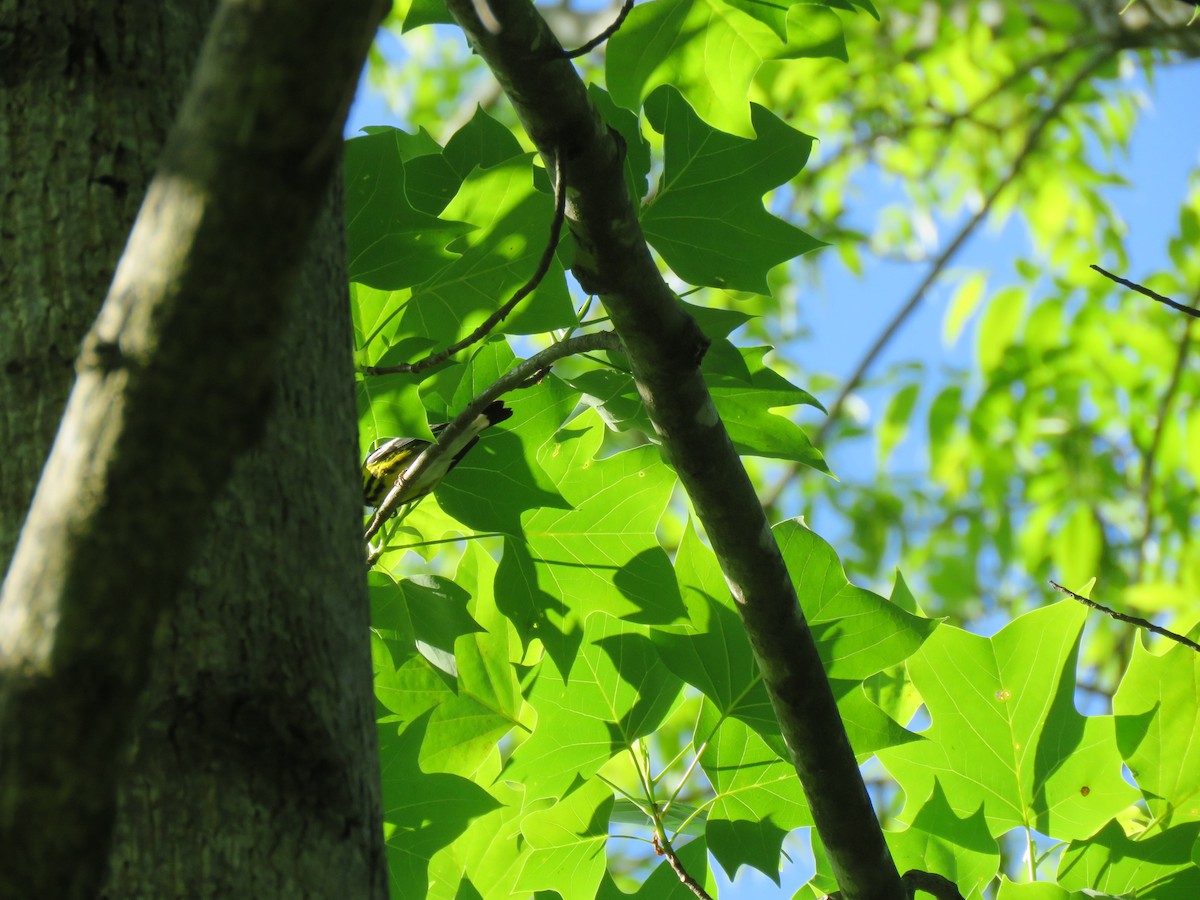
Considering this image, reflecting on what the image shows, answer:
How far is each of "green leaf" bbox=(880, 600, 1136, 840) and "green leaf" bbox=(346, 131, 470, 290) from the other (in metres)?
0.72

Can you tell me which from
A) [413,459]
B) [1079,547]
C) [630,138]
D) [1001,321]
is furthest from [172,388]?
[1079,547]

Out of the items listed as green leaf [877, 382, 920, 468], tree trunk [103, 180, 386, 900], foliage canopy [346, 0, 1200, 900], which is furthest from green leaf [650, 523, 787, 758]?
green leaf [877, 382, 920, 468]

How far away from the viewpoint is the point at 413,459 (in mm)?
1217

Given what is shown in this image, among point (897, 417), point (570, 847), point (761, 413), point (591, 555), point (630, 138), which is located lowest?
point (570, 847)

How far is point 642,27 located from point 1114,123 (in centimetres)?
437

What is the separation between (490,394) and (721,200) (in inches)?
16.4

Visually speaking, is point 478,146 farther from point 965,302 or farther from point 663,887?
point 965,302

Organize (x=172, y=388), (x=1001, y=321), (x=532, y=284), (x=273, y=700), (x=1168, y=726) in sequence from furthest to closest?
(x=1001, y=321) → (x=1168, y=726) → (x=532, y=284) → (x=273, y=700) → (x=172, y=388)

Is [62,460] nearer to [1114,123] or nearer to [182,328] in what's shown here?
[182,328]

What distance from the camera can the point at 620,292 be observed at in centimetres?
105

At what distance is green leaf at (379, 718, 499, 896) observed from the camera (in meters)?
1.26

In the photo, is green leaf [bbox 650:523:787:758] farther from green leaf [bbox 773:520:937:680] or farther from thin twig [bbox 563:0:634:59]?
thin twig [bbox 563:0:634:59]

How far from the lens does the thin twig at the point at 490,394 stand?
1064 millimetres

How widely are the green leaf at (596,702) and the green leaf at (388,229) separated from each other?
47 cm
